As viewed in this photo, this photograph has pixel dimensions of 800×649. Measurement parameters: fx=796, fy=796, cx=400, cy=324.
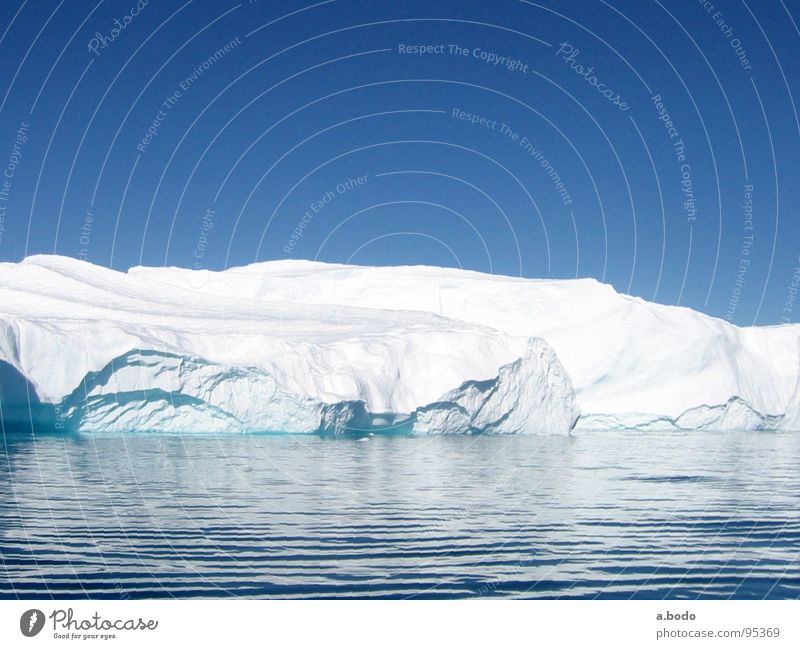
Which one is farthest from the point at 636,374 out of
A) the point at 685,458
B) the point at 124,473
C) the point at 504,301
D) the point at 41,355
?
the point at 124,473

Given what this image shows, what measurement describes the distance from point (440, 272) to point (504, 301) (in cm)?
911

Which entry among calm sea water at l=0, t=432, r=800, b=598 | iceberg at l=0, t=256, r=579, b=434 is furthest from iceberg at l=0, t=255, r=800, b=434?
calm sea water at l=0, t=432, r=800, b=598

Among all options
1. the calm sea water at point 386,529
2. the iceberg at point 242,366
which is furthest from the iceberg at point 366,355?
the calm sea water at point 386,529

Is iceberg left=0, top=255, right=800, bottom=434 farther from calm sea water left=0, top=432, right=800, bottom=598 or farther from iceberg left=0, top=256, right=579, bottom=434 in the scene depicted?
calm sea water left=0, top=432, right=800, bottom=598

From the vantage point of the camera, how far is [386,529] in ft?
32.4

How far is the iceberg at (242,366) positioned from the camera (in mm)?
26266

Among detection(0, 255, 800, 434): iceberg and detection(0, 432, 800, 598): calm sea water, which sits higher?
detection(0, 255, 800, 434): iceberg

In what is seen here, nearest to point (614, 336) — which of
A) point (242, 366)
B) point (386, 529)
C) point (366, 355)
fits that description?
point (366, 355)

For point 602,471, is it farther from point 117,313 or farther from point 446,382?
point 117,313

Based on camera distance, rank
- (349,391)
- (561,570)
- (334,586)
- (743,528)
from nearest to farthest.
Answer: (334,586)
(561,570)
(743,528)
(349,391)

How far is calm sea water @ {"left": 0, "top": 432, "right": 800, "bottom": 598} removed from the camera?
7.03 m

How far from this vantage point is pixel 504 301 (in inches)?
1993

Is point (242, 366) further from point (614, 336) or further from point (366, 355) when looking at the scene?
point (614, 336)

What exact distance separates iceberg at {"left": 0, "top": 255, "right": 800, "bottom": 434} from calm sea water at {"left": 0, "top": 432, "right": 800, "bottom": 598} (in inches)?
270
